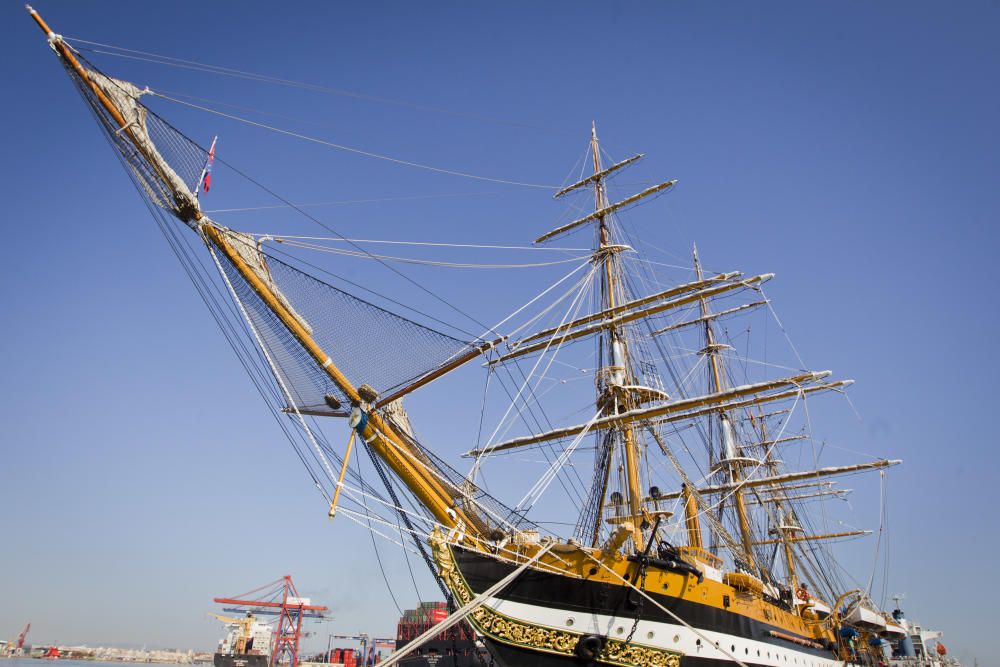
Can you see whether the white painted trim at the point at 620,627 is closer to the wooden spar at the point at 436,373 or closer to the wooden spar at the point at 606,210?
the wooden spar at the point at 436,373

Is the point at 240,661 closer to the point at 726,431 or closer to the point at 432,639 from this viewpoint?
the point at 432,639

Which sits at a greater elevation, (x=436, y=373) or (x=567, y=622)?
(x=436, y=373)

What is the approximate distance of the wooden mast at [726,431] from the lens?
3341 centimetres

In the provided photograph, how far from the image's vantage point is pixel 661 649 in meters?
14.2

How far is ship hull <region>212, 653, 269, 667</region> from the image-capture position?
5653 centimetres

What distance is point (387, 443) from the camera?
14.3 meters

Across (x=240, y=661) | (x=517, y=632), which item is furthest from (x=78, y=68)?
(x=240, y=661)

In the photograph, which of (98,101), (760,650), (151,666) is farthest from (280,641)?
(151,666)

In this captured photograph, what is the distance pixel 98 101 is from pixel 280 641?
69.8 meters

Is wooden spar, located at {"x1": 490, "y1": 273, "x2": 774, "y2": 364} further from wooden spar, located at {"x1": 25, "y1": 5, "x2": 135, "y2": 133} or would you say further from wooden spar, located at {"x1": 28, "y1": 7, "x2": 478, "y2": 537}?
wooden spar, located at {"x1": 25, "y1": 5, "x2": 135, "y2": 133}

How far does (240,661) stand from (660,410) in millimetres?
53947

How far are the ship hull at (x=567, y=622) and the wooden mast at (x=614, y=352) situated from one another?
2304 mm

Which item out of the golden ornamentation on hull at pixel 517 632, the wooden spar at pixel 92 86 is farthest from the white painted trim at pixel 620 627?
the wooden spar at pixel 92 86

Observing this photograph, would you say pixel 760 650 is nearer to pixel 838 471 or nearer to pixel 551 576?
pixel 551 576
